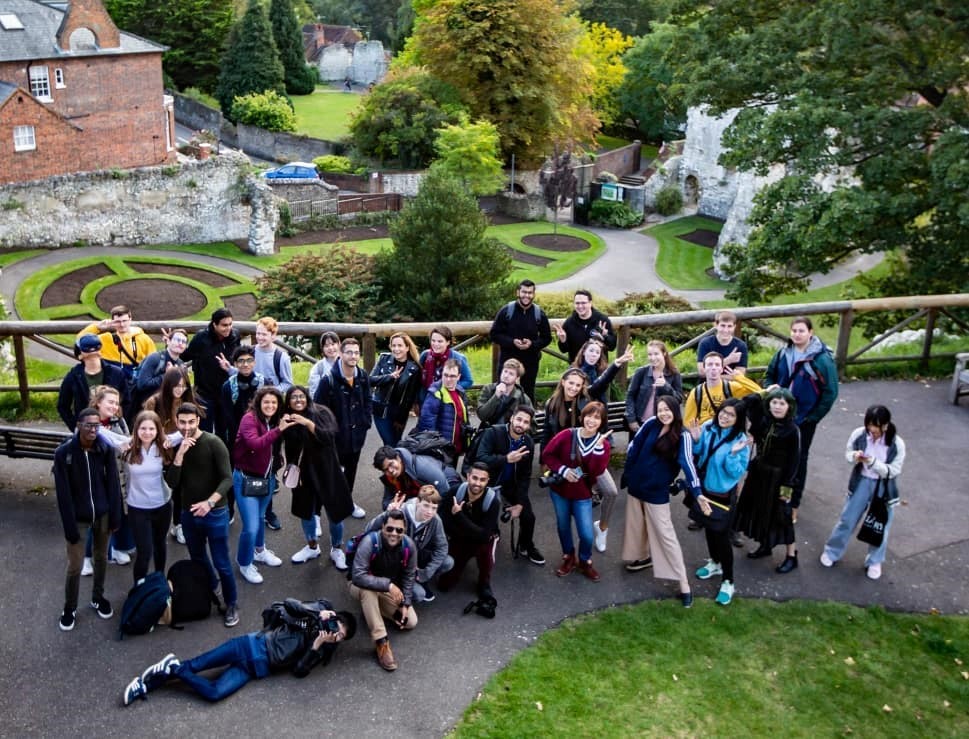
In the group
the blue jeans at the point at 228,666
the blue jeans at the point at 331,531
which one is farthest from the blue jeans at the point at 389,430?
the blue jeans at the point at 228,666

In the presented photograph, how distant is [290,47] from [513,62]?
27.2 m

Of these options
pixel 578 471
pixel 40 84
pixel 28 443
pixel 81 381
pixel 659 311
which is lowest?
pixel 659 311

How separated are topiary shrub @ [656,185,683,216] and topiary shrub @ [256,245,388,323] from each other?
32.4 m

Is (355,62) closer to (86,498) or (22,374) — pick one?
(22,374)

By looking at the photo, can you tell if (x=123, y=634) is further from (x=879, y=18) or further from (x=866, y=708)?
(x=879, y=18)

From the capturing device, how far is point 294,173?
4772cm

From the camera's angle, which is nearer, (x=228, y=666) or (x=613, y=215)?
(x=228, y=666)

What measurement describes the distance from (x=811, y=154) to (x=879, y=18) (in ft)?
7.81

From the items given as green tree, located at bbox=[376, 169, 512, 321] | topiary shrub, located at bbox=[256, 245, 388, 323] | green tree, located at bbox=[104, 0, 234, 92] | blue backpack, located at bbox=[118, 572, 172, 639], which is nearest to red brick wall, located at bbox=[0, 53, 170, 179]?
green tree, located at bbox=[104, 0, 234, 92]

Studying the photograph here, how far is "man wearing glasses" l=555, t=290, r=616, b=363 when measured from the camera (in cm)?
1069

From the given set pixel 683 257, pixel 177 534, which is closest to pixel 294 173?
pixel 683 257

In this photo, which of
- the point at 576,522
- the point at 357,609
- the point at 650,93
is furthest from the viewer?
the point at 650,93

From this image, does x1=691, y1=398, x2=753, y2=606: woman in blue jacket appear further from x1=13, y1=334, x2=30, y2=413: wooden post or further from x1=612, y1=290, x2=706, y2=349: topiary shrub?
x1=13, y1=334, x2=30, y2=413: wooden post

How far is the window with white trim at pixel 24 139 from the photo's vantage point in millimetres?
36812
